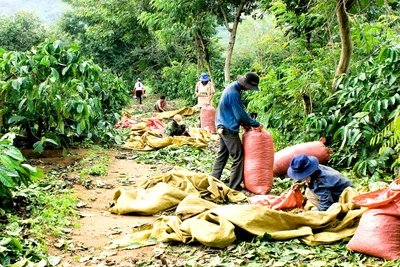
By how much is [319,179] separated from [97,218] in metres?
2.29

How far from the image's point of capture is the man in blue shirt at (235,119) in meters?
5.29

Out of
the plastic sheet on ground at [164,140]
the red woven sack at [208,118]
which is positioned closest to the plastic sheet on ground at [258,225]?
the plastic sheet on ground at [164,140]

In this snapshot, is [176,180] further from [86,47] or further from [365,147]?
[86,47]

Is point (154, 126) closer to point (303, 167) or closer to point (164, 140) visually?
point (164, 140)

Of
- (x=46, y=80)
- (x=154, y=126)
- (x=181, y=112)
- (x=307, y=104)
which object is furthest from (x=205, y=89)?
(x=46, y=80)

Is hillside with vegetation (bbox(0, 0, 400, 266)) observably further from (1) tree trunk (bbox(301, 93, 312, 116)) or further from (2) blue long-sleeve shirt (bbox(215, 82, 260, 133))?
(2) blue long-sleeve shirt (bbox(215, 82, 260, 133))

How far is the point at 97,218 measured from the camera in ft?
14.6

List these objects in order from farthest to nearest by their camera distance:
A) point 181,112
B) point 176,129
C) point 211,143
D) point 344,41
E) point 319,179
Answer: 1. point 181,112
2. point 211,143
3. point 176,129
4. point 344,41
5. point 319,179

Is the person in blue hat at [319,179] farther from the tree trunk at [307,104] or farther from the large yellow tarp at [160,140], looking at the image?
the large yellow tarp at [160,140]

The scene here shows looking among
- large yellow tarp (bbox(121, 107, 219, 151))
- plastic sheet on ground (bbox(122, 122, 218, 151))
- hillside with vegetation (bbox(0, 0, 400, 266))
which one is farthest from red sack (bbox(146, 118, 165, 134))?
hillside with vegetation (bbox(0, 0, 400, 266))

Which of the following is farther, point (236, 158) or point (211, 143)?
point (211, 143)

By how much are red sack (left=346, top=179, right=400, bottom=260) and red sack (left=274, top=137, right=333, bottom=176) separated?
2.57 m

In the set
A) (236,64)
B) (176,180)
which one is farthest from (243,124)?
(236,64)

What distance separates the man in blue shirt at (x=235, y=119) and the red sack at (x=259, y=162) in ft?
0.40
